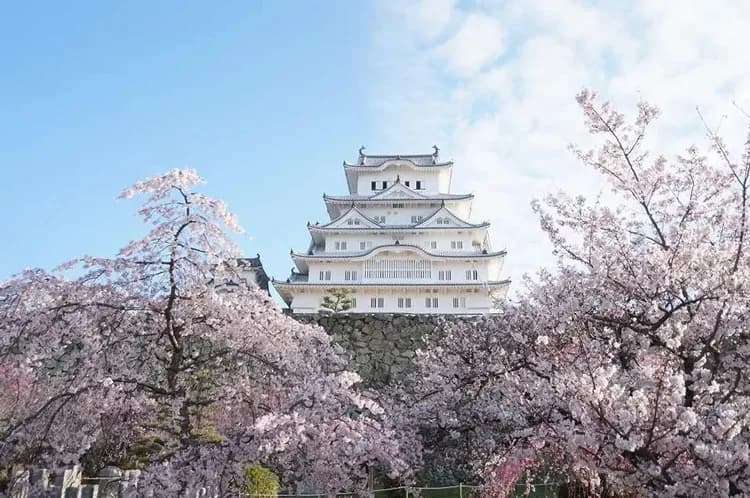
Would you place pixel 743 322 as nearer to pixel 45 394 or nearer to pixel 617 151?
pixel 617 151

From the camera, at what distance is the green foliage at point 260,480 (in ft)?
26.8

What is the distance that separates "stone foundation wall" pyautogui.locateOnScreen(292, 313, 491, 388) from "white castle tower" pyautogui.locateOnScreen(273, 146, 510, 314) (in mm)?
12563

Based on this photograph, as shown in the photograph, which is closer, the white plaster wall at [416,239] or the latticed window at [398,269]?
the latticed window at [398,269]

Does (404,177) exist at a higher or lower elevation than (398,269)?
higher

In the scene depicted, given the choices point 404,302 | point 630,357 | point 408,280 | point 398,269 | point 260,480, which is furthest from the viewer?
point 398,269

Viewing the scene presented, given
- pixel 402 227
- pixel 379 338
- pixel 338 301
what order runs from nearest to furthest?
pixel 379 338
pixel 338 301
pixel 402 227

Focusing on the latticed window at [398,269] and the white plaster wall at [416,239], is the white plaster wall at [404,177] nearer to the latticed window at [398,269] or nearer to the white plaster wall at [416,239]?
the white plaster wall at [416,239]

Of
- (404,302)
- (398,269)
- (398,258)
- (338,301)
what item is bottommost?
(338,301)

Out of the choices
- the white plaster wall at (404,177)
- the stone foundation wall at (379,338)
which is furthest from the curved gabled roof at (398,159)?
the stone foundation wall at (379,338)

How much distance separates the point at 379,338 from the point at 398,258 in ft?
53.1

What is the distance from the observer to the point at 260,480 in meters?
8.48

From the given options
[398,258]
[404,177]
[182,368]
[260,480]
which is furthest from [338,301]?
[182,368]

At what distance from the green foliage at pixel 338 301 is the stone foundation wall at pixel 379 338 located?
10241mm

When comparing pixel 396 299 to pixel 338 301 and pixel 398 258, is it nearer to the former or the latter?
pixel 398 258
